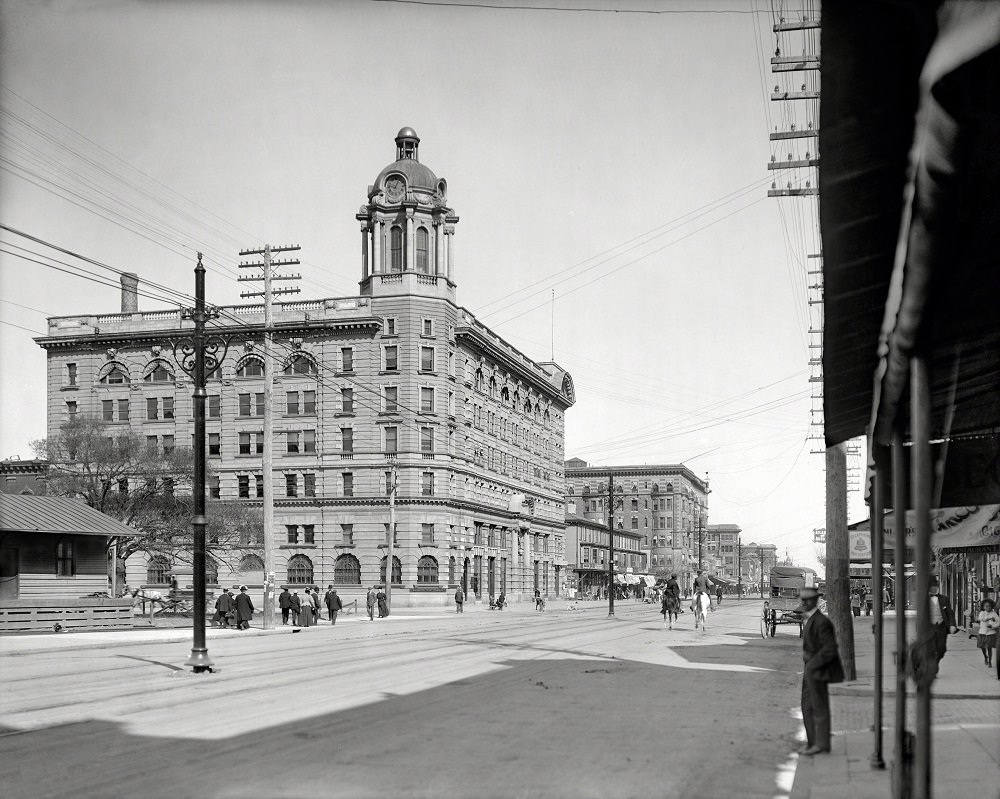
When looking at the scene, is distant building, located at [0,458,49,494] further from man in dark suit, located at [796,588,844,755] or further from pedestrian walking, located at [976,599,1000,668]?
man in dark suit, located at [796,588,844,755]

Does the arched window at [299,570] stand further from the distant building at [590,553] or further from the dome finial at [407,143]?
the distant building at [590,553]

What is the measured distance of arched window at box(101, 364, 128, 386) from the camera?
78.9m

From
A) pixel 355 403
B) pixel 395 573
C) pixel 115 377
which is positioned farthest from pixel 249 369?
pixel 395 573

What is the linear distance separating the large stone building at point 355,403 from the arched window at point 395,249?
10cm

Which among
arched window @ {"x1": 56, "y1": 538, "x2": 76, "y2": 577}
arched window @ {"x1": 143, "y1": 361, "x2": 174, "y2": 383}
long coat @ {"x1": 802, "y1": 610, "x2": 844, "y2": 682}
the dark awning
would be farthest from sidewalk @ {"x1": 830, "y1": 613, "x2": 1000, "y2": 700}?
arched window @ {"x1": 143, "y1": 361, "x2": 174, "y2": 383}

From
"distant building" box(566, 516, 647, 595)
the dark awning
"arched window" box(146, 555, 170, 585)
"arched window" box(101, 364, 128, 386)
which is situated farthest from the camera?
"distant building" box(566, 516, 647, 595)

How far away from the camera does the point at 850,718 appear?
15031 mm

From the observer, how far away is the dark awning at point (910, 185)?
3254 mm

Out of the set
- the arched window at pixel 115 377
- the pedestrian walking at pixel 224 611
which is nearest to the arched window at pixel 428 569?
the arched window at pixel 115 377

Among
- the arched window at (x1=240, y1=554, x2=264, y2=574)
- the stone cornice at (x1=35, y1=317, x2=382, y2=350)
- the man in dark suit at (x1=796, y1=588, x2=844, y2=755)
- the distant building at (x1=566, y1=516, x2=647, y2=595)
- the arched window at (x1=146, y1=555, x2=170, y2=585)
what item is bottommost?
the distant building at (x1=566, y1=516, x2=647, y2=595)

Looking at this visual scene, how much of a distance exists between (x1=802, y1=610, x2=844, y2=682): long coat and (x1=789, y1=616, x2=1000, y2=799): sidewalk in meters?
0.85

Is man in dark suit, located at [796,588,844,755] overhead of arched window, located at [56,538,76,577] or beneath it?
overhead

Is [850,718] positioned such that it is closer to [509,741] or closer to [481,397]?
[509,741]

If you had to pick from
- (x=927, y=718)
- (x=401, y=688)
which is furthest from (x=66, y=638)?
(x=927, y=718)
